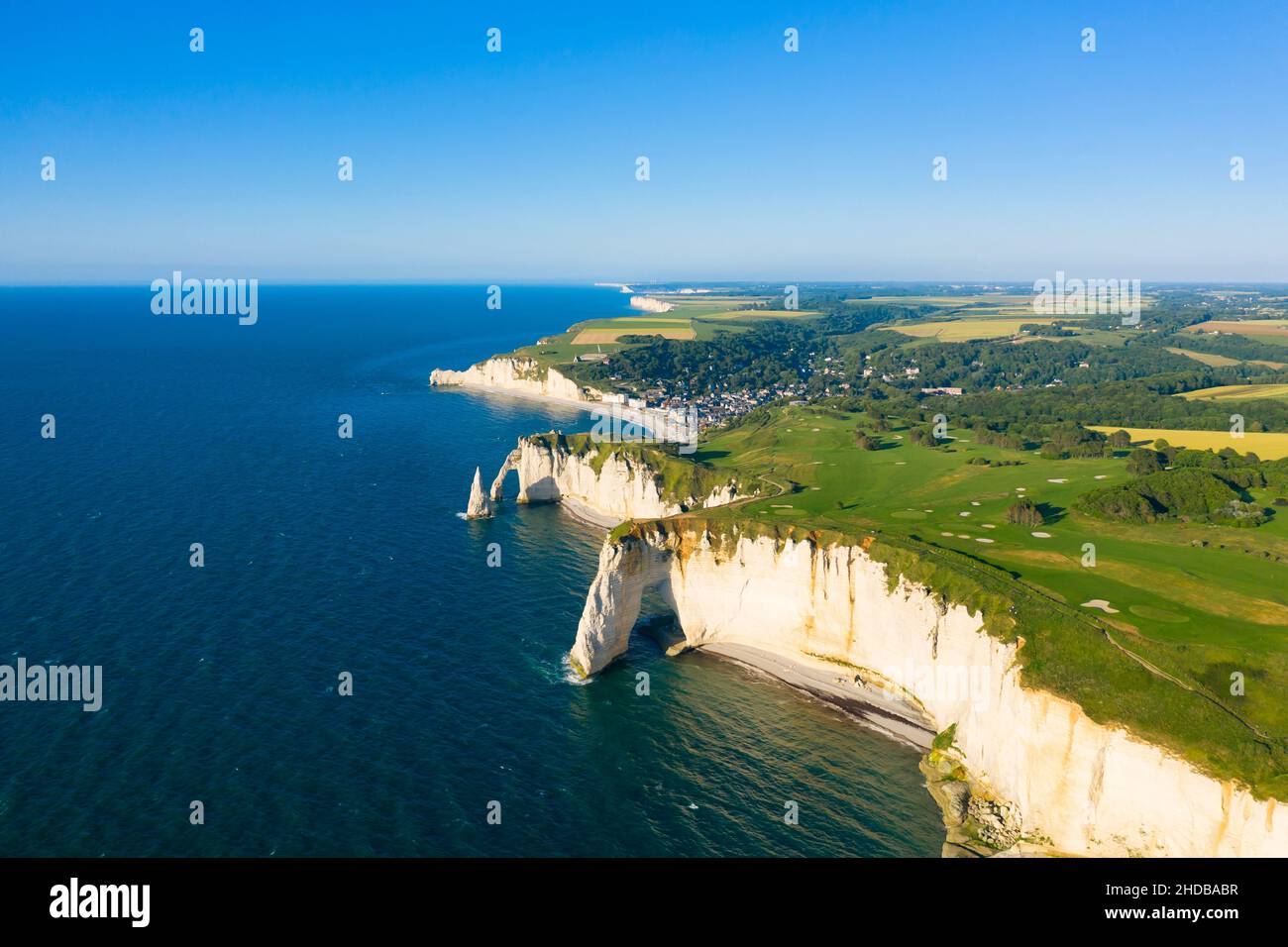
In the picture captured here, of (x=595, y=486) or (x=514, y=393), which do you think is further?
(x=514, y=393)

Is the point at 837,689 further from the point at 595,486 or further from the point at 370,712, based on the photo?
the point at 595,486

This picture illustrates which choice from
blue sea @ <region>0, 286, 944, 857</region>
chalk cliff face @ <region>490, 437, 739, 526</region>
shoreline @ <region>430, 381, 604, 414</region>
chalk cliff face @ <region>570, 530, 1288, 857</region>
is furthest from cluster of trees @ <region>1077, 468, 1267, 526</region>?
shoreline @ <region>430, 381, 604, 414</region>

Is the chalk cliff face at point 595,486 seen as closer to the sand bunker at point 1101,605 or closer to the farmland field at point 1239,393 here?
the sand bunker at point 1101,605

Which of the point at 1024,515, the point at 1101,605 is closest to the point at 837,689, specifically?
the point at 1101,605

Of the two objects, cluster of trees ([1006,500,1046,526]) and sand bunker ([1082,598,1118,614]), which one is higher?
cluster of trees ([1006,500,1046,526])

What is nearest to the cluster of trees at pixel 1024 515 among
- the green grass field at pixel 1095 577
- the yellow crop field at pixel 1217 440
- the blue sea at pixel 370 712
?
the green grass field at pixel 1095 577

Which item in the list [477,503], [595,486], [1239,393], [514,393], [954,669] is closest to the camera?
[954,669]

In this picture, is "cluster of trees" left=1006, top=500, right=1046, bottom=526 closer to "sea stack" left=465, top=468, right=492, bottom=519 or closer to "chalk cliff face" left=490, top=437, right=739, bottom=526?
"chalk cliff face" left=490, top=437, right=739, bottom=526

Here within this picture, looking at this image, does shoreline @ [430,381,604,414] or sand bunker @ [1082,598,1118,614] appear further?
shoreline @ [430,381,604,414]
